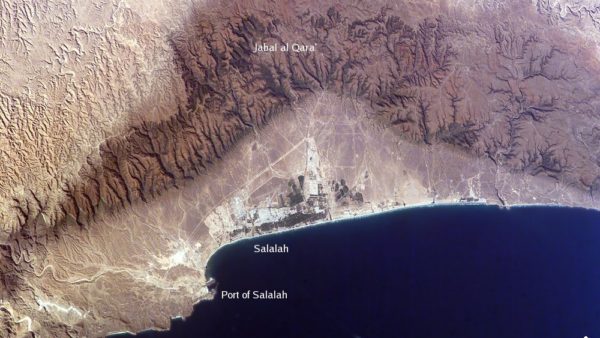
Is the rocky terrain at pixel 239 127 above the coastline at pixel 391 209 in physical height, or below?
above

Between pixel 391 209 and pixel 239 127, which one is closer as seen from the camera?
pixel 239 127

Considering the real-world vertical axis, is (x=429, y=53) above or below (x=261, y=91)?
above

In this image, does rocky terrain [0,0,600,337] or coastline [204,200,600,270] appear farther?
coastline [204,200,600,270]

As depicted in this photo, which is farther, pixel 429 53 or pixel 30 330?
pixel 429 53

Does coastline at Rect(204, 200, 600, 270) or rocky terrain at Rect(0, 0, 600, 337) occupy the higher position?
rocky terrain at Rect(0, 0, 600, 337)

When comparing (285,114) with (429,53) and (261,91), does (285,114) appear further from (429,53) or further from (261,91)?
(429,53)

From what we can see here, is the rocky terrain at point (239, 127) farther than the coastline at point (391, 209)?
No

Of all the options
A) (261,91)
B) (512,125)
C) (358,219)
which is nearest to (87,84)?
(261,91)

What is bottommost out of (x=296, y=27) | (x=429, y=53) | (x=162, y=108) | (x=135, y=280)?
(x=135, y=280)
